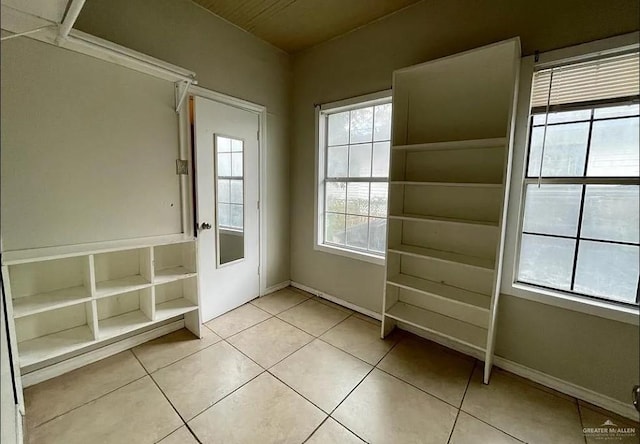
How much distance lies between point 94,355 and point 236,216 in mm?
1509

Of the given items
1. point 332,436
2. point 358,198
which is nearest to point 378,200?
point 358,198

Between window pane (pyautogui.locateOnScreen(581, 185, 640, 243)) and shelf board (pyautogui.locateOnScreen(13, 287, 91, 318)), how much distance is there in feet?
8.68

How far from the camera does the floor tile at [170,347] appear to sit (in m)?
1.96

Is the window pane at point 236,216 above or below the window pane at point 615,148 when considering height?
below

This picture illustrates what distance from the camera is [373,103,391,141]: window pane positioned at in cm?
250

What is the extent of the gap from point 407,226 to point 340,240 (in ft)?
2.71

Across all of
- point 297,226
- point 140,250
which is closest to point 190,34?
point 140,250

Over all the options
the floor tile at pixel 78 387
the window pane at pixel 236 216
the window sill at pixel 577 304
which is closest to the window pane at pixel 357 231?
the window pane at pixel 236 216

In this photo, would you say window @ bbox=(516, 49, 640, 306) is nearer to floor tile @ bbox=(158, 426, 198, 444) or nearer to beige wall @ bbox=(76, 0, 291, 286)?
floor tile @ bbox=(158, 426, 198, 444)

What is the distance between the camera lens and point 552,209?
60.1 inches

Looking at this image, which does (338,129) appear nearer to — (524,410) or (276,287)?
(276,287)

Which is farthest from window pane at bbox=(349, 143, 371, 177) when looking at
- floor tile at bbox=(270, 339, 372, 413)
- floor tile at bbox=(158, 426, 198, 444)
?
floor tile at bbox=(158, 426, 198, 444)

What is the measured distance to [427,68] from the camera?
1963 millimetres

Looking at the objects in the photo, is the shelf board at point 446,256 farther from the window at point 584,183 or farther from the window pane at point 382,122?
the window pane at point 382,122
